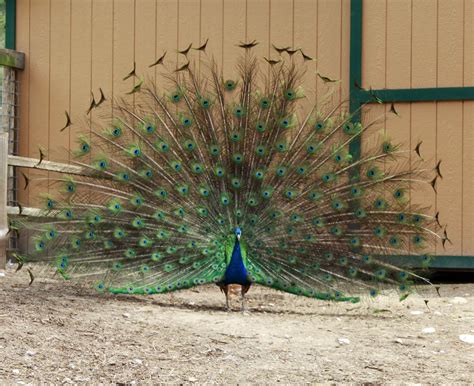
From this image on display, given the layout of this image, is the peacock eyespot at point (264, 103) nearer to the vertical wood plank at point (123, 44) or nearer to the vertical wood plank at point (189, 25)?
the vertical wood plank at point (189, 25)

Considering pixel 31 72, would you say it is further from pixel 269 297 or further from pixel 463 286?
pixel 463 286

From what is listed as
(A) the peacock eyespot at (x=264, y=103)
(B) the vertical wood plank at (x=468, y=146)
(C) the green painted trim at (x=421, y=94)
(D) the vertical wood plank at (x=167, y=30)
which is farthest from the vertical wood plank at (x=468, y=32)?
(D) the vertical wood plank at (x=167, y=30)

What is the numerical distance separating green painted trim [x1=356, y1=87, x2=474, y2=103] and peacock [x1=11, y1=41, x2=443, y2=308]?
1.85 metres

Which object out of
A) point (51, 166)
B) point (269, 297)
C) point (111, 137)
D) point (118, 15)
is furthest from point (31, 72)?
point (269, 297)

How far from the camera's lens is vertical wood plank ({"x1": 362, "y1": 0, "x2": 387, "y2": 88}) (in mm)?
9375

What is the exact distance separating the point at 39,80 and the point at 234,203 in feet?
13.3

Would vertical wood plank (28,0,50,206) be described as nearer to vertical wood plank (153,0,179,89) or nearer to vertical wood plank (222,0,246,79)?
vertical wood plank (153,0,179,89)

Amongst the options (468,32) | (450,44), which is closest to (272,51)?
(450,44)

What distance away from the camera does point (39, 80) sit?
10.4 m

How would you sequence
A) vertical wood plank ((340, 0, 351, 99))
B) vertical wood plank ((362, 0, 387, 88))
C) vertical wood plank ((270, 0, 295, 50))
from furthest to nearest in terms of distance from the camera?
1. vertical wood plank ((270, 0, 295, 50))
2. vertical wood plank ((340, 0, 351, 99))
3. vertical wood plank ((362, 0, 387, 88))

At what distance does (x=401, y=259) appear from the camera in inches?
289

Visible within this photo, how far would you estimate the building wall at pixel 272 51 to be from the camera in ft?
30.1

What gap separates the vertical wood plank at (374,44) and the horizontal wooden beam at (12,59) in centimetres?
396

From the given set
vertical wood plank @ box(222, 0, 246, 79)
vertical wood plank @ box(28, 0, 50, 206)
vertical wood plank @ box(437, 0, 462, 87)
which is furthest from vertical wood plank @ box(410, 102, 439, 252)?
vertical wood plank @ box(28, 0, 50, 206)
